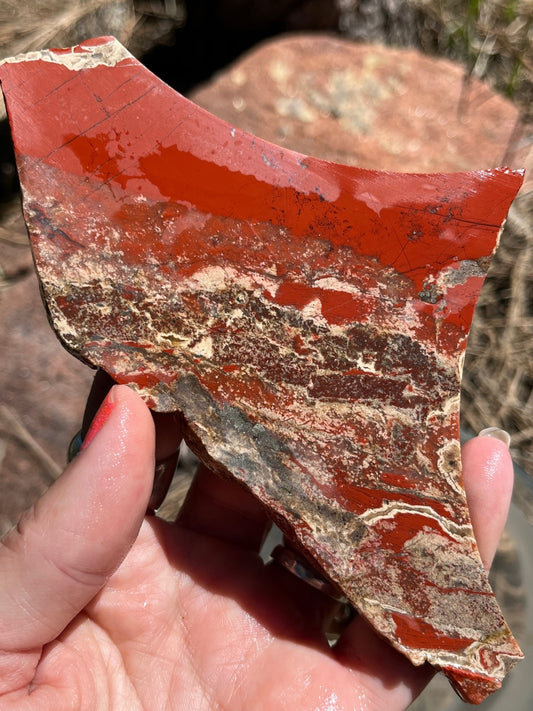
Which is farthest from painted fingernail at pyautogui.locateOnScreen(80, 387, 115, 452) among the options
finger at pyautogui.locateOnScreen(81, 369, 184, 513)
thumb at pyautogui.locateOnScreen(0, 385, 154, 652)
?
finger at pyautogui.locateOnScreen(81, 369, 184, 513)

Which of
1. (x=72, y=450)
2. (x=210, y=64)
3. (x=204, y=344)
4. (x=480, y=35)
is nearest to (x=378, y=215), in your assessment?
(x=204, y=344)

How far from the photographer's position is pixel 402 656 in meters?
1.18

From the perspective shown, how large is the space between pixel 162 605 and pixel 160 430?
34 cm

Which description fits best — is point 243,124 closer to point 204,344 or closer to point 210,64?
point 210,64

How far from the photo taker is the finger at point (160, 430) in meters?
1.20

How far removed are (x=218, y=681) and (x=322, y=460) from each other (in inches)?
18.6

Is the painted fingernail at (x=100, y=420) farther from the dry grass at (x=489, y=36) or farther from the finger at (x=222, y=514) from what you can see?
the dry grass at (x=489, y=36)

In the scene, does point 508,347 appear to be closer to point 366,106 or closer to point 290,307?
point 366,106

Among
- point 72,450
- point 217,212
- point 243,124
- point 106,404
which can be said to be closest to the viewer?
point 106,404

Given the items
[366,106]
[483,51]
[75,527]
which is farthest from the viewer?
[483,51]

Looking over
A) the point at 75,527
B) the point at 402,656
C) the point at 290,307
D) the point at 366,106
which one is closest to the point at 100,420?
the point at 75,527

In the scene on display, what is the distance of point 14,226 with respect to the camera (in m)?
2.46

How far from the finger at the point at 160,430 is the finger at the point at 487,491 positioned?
1.91ft

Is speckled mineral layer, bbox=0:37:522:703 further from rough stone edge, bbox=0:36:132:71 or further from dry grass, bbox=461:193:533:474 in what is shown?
dry grass, bbox=461:193:533:474
